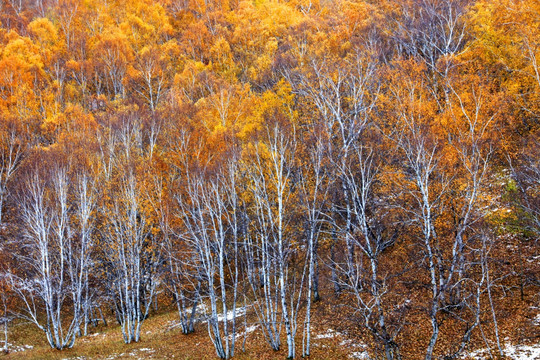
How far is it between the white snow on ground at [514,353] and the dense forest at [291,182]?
0.27m

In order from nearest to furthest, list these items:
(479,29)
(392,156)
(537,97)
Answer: (392,156) → (537,97) → (479,29)

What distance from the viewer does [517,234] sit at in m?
20.3

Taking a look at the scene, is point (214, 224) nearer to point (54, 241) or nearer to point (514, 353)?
point (54, 241)

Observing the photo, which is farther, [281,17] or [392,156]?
Result: [281,17]

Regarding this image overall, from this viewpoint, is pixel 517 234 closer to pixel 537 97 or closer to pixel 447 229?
pixel 447 229

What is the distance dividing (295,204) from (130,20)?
175ft

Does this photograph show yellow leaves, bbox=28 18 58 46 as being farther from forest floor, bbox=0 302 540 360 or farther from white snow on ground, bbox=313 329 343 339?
white snow on ground, bbox=313 329 343 339

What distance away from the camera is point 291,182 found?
2139 cm

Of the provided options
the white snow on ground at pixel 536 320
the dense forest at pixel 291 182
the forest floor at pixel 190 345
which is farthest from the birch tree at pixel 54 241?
the white snow on ground at pixel 536 320

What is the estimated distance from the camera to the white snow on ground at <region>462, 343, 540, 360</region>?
1310 cm

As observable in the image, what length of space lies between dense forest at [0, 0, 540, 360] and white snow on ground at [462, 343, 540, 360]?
269 mm

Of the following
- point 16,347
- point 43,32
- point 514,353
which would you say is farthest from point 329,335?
point 43,32

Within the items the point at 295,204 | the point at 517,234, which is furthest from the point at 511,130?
the point at 295,204

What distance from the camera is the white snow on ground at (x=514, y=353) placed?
13102mm
